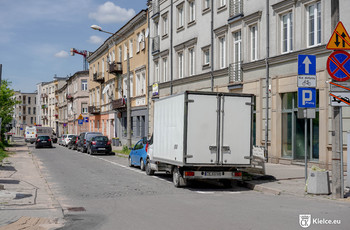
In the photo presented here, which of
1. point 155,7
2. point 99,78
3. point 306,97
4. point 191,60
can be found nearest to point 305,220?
point 306,97

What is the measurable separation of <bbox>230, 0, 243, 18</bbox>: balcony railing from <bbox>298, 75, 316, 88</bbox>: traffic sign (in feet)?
39.3

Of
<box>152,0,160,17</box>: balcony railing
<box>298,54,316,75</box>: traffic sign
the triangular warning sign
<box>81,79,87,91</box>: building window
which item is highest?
<box>152,0,160,17</box>: balcony railing

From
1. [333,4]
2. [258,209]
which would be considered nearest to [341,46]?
[333,4]

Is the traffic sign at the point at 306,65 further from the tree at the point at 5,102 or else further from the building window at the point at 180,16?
the tree at the point at 5,102

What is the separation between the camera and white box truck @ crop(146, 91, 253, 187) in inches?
496

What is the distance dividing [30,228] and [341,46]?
8081mm

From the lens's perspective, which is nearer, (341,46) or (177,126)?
(341,46)

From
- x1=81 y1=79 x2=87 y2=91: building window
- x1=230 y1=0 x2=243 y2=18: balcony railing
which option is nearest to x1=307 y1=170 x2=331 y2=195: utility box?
x1=230 y1=0 x2=243 y2=18: balcony railing

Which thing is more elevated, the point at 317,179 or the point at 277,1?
the point at 277,1

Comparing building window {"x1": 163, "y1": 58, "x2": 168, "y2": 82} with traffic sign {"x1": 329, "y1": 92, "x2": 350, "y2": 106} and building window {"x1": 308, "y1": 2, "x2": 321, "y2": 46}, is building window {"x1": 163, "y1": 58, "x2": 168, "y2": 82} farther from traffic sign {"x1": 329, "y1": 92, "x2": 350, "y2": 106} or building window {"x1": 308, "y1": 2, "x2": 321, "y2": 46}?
traffic sign {"x1": 329, "y1": 92, "x2": 350, "y2": 106}

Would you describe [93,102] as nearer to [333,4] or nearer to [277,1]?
[277,1]

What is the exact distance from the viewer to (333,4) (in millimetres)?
10797

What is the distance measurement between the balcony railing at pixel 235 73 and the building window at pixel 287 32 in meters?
3.49

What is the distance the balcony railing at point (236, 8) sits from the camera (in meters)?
23.5
